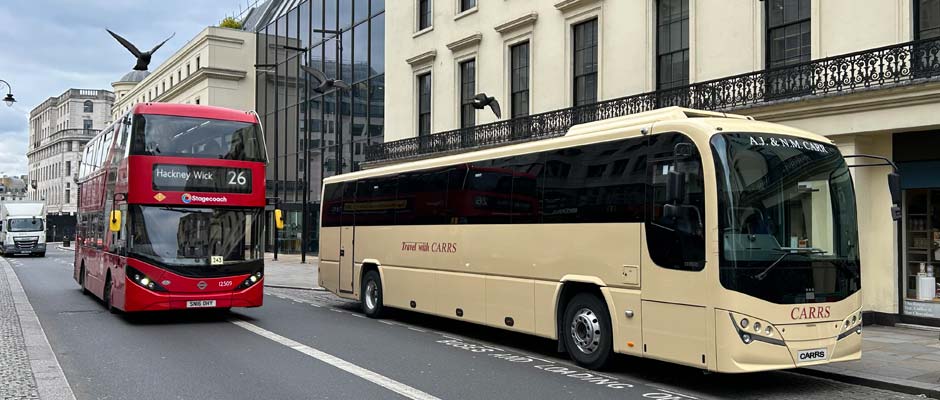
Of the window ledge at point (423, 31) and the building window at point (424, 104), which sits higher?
the window ledge at point (423, 31)

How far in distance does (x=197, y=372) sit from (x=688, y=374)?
623 centimetres

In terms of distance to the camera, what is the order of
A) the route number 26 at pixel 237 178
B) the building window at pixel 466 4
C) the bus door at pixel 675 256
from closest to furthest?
the bus door at pixel 675 256, the route number 26 at pixel 237 178, the building window at pixel 466 4

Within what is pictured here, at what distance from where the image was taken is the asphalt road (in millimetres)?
8805

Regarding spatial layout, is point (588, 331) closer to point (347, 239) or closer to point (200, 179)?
point (200, 179)

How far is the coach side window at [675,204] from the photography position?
8812mm

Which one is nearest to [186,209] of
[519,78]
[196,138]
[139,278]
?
[196,138]

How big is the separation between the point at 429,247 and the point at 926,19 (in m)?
9.54

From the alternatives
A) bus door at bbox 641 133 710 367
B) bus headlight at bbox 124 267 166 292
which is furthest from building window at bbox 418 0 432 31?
bus door at bbox 641 133 710 367

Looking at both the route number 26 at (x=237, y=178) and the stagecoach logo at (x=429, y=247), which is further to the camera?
the route number 26 at (x=237, y=178)

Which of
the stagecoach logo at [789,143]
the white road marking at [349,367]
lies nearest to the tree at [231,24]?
the white road marking at [349,367]

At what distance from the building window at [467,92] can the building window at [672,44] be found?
8.15 meters

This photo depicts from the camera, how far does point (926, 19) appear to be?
13.8 meters

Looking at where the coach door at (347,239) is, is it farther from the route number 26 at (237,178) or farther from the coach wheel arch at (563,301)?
the coach wheel arch at (563,301)

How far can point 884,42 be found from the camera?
14.2 metres
